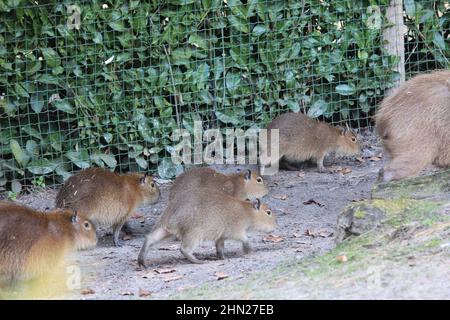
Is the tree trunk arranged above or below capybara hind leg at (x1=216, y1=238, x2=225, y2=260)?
above

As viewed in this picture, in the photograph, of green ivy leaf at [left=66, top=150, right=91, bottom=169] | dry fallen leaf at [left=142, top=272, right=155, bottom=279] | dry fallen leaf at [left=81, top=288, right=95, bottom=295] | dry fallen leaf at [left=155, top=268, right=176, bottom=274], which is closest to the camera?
dry fallen leaf at [left=81, top=288, right=95, bottom=295]

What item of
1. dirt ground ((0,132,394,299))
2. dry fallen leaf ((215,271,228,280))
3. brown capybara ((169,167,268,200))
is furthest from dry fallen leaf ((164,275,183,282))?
brown capybara ((169,167,268,200))

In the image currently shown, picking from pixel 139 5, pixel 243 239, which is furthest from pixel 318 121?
pixel 243 239

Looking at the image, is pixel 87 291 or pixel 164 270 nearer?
pixel 87 291

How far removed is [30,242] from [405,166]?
3263 mm

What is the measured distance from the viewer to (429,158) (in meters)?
8.30

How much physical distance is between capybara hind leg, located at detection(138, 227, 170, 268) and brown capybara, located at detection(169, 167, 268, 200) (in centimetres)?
57

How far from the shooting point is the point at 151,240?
24.5ft

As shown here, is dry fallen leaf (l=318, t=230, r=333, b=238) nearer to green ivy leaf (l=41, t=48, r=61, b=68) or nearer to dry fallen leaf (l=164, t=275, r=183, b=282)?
dry fallen leaf (l=164, t=275, r=183, b=282)

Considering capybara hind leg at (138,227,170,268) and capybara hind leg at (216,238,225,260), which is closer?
capybara hind leg at (138,227,170,268)

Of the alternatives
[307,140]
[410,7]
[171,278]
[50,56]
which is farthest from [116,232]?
[410,7]

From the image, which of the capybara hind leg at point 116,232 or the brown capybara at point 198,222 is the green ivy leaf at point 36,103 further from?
the brown capybara at point 198,222

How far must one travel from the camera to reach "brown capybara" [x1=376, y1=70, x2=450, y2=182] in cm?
827

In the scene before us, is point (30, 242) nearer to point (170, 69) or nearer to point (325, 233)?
point (325, 233)
